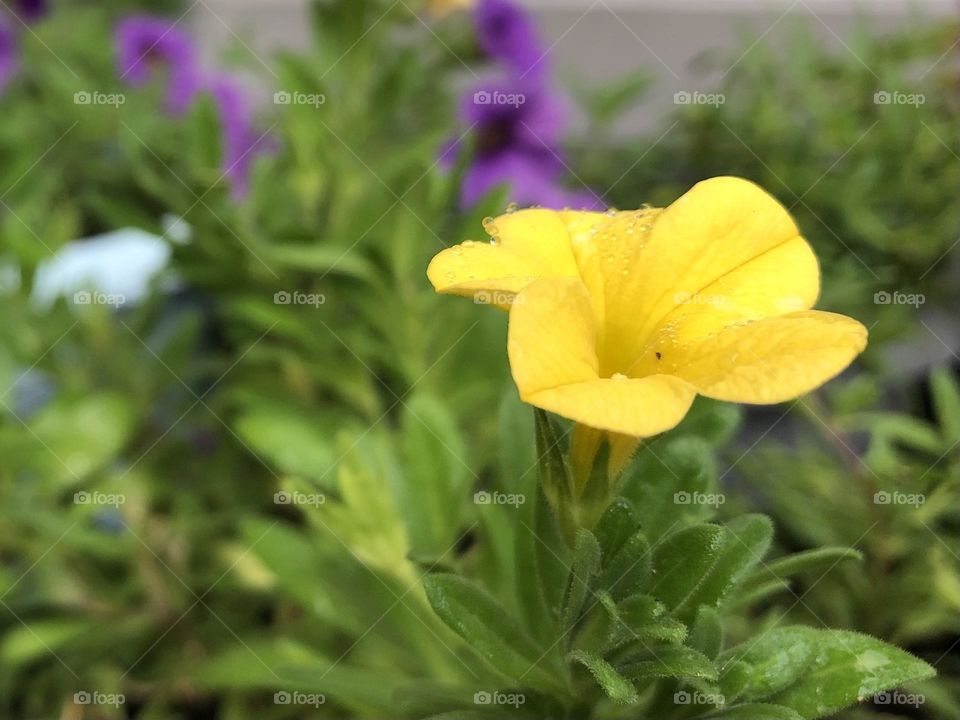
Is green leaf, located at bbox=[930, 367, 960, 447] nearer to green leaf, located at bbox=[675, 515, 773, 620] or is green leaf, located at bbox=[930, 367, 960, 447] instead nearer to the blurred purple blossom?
green leaf, located at bbox=[675, 515, 773, 620]

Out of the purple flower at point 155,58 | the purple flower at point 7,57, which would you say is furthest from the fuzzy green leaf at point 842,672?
the purple flower at point 7,57

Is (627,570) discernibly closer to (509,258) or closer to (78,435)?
(509,258)

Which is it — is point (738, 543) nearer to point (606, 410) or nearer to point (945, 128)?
point (606, 410)

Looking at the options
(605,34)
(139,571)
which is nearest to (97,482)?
(139,571)

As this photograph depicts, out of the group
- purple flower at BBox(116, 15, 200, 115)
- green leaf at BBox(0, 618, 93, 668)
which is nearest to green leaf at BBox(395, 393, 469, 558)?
green leaf at BBox(0, 618, 93, 668)

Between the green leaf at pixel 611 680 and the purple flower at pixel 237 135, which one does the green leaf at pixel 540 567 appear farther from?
the purple flower at pixel 237 135

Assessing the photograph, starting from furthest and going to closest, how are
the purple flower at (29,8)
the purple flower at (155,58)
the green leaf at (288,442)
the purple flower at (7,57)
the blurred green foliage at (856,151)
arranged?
1. the purple flower at (29,8)
2. the purple flower at (7,57)
3. the purple flower at (155,58)
4. the blurred green foliage at (856,151)
5. the green leaf at (288,442)
